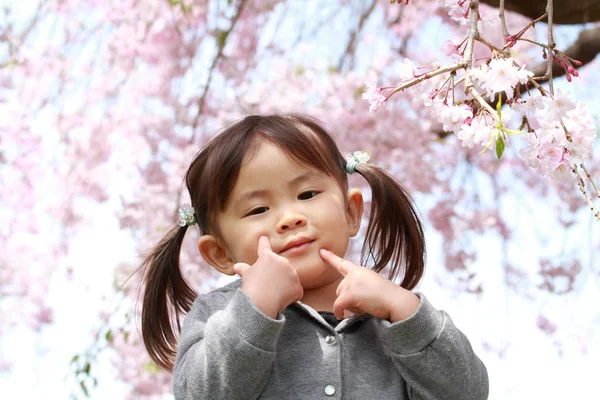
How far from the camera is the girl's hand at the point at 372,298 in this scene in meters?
1.37

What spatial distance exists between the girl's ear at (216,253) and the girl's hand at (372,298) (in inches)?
10.9

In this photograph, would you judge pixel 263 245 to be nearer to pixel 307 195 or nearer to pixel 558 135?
pixel 307 195

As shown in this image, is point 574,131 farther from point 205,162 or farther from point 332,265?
point 205,162

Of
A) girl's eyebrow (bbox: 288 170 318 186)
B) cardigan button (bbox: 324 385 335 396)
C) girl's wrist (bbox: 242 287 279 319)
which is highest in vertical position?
→ girl's eyebrow (bbox: 288 170 318 186)

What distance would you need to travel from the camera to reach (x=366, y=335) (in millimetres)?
1495

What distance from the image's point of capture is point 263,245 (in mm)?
1432

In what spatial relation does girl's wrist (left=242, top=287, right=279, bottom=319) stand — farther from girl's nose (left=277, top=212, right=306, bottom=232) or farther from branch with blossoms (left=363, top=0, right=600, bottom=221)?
branch with blossoms (left=363, top=0, right=600, bottom=221)

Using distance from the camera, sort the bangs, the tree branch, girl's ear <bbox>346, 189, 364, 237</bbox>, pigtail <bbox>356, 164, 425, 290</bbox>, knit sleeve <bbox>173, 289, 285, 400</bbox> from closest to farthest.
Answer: knit sleeve <bbox>173, 289, 285, 400</bbox> → the bangs → girl's ear <bbox>346, 189, 364, 237</bbox> → pigtail <bbox>356, 164, 425, 290</bbox> → the tree branch

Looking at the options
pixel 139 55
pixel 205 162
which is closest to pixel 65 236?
pixel 139 55

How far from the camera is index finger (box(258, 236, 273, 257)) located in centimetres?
142

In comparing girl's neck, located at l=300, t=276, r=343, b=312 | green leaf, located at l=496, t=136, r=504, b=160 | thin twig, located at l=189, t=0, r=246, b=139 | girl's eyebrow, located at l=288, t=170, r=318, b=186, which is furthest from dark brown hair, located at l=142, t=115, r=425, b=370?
thin twig, located at l=189, t=0, r=246, b=139

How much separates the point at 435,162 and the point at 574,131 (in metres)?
2.83

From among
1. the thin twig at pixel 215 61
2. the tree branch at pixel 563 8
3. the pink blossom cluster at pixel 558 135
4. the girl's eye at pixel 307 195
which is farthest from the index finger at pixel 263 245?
the thin twig at pixel 215 61

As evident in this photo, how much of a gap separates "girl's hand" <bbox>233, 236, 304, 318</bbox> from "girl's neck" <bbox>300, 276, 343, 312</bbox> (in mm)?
128
